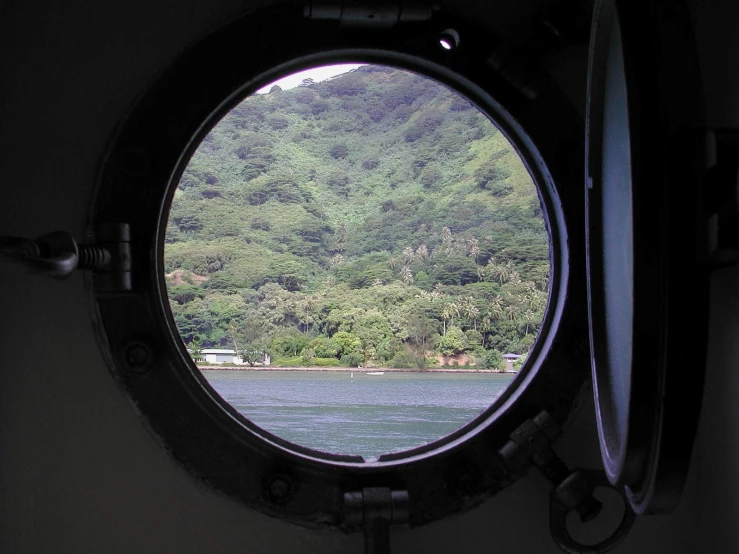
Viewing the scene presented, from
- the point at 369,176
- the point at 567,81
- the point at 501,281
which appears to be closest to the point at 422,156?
the point at 369,176

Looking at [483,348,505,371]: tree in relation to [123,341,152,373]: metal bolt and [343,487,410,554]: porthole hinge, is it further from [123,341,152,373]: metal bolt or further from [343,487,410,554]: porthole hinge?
[123,341,152,373]: metal bolt

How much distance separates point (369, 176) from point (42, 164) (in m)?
2.43

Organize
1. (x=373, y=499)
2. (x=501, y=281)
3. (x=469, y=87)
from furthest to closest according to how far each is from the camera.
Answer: (x=501, y=281) → (x=469, y=87) → (x=373, y=499)

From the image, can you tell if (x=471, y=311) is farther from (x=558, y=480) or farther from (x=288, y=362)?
(x=558, y=480)

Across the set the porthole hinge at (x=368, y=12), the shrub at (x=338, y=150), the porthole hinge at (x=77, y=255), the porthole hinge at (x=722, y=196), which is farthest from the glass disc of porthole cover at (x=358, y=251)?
the porthole hinge at (x=722, y=196)

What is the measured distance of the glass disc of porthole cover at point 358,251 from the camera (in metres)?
2.67

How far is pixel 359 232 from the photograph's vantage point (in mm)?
3625

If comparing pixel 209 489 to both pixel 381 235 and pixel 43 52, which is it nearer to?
pixel 43 52

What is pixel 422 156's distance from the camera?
348 centimetres

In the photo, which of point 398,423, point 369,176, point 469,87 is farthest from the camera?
point 369,176

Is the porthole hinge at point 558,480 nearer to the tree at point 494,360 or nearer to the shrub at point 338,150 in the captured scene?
the tree at point 494,360

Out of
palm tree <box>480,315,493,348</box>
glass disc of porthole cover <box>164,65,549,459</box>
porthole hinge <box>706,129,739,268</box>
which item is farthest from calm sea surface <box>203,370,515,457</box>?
porthole hinge <box>706,129,739,268</box>

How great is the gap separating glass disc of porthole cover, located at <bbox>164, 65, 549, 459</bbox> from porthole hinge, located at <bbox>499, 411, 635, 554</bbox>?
111 cm

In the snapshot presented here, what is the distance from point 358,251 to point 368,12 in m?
2.72
